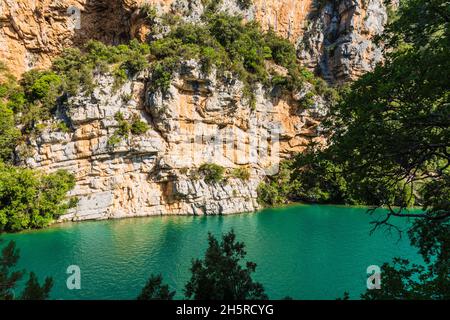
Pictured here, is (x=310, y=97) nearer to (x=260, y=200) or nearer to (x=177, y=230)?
(x=260, y=200)

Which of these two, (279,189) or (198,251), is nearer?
(198,251)

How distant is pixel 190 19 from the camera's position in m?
34.5

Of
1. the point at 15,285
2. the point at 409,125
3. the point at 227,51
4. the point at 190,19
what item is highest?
the point at 190,19

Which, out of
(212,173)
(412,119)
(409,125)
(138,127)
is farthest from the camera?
(212,173)

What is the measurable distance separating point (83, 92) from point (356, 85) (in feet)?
82.4

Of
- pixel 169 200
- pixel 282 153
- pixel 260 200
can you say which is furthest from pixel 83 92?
pixel 282 153

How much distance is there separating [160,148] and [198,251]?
1374 cm

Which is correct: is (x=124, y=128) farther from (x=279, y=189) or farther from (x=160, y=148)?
(x=279, y=189)

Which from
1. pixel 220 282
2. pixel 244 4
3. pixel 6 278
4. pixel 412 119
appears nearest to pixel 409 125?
pixel 412 119

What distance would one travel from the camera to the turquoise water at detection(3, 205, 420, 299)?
496 inches

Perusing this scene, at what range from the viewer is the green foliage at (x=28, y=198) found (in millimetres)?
20969

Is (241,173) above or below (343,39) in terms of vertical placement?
below

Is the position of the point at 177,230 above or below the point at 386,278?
below

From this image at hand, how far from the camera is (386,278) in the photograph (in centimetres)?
615
